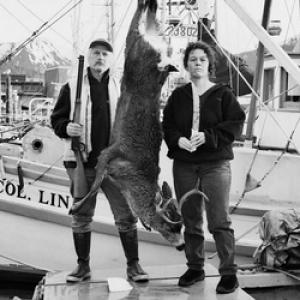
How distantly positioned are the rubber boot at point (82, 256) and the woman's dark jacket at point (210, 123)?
0.90 metres

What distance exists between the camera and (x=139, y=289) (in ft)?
12.3

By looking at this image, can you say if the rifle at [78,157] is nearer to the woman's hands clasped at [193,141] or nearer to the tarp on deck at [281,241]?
the woman's hands clasped at [193,141]

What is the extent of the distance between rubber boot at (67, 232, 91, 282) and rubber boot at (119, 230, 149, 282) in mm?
258

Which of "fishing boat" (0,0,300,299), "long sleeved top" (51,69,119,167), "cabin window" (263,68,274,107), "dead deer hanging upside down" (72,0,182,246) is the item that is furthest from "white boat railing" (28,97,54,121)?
"dead deer hanging upside down" (72,0,182,246)

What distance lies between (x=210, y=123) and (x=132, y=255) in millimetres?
1132

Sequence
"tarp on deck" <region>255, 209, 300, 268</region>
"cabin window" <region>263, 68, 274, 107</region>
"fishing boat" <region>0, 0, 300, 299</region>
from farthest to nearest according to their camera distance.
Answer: "cabin window" <region>263, 68, 274, 107</region>
"fishing boat" <region>0, 0, 300, 299</region>
"tarp on deck" <region>255, 209, 300, 268</region>

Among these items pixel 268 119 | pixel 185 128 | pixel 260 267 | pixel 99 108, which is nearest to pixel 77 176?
pixel 99 108

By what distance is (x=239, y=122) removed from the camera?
Result: 3473mm

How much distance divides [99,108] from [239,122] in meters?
0.94

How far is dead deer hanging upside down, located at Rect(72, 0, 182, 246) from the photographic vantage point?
3402 mm

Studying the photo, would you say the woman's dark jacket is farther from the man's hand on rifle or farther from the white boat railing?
the white boat railing

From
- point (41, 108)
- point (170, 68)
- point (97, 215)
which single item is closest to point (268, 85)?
point (97, 215)

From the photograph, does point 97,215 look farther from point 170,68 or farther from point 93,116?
point 170,68

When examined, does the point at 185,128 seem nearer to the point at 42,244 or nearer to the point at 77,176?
the point at 77,176
